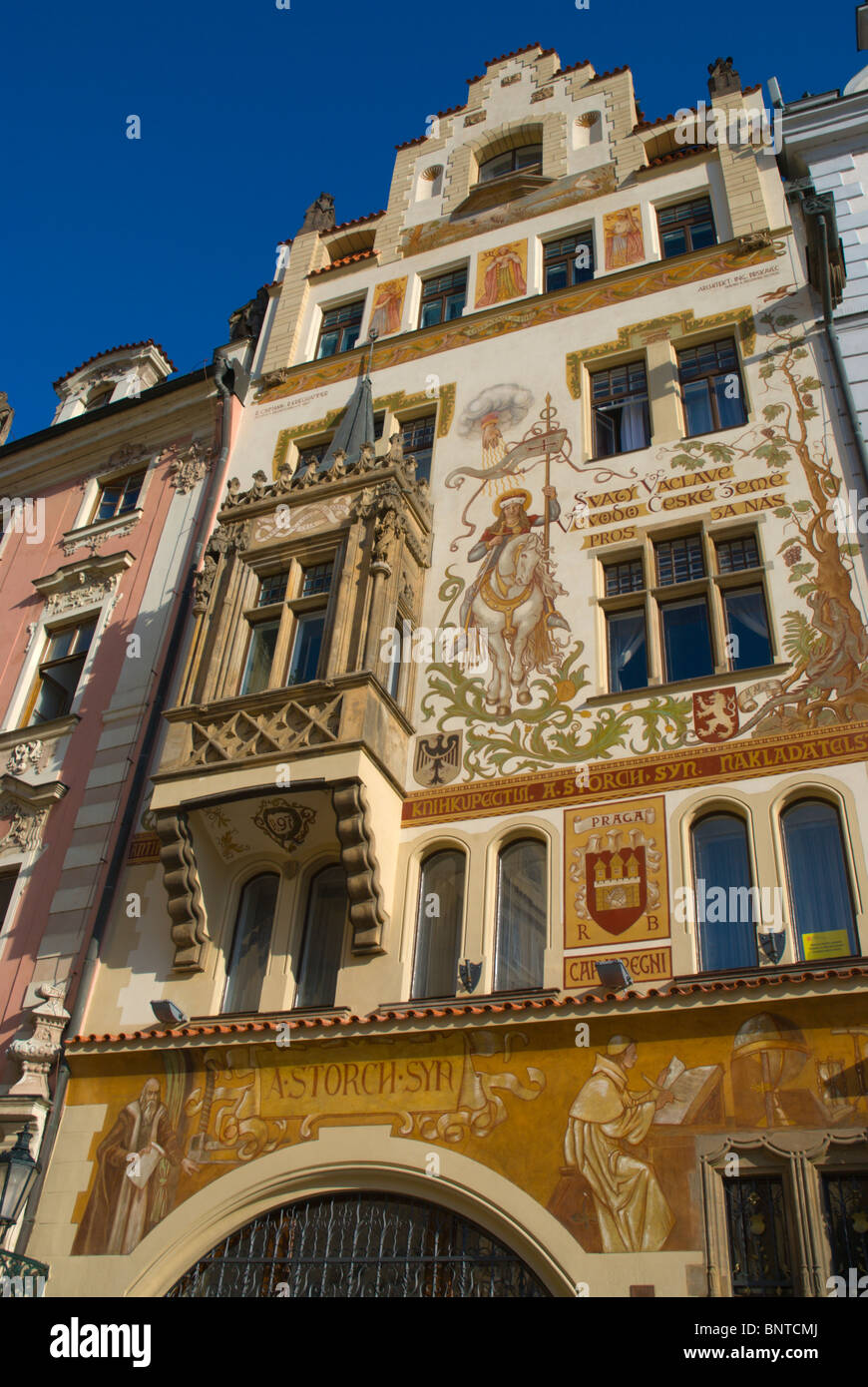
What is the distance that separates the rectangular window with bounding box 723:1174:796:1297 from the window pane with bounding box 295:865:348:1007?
186 inches

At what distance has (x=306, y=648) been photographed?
14992 millimetres

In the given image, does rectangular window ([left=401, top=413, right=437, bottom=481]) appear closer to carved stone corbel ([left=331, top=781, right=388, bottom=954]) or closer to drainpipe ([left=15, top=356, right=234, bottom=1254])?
drainpipe ([left=15, top=356, right=234, bottom=1254])

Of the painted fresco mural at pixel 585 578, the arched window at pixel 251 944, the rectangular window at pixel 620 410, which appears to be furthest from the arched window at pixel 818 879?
the rectangular window at pixel 620 410

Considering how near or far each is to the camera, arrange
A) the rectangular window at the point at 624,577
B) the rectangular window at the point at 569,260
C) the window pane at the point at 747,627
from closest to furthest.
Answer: the window pane at the point at 747,627, the rectangular window at the point at 624,577, the rectangular window at the point at 569,260

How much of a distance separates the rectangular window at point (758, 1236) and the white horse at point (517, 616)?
6.04m

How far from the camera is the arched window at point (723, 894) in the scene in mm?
11070

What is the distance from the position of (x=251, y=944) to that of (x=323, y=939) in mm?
980

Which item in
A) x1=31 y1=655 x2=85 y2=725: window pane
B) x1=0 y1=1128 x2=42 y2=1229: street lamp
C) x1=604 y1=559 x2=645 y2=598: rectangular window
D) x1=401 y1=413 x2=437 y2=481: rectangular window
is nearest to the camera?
x1=0 y1=1128 x2=42 y2=1229: street lamp

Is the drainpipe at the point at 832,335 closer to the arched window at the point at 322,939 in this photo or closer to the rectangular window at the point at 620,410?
the rectangular window at the point at 620,410

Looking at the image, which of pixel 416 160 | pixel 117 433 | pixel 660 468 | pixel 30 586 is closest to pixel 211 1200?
pixel 660 468

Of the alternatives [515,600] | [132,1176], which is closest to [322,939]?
[132,1176]

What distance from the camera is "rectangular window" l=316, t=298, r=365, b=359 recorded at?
2112 centimetres

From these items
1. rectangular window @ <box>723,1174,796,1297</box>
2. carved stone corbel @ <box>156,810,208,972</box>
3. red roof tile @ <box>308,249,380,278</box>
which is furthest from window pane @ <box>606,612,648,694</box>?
red roof tile @ <box>308,249,380,278</box>
